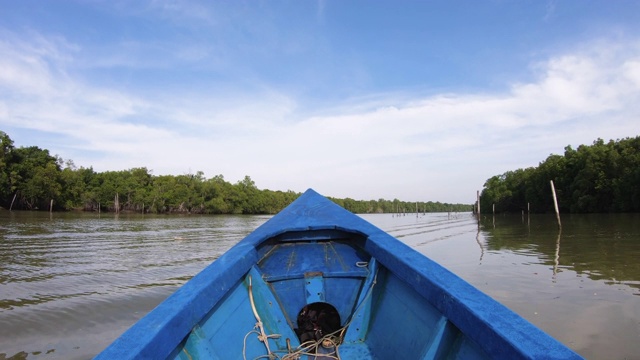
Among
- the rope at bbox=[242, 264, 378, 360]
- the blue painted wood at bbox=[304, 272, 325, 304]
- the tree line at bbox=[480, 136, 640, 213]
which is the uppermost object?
the tree line at bbox=[480, 136, 640, 213]

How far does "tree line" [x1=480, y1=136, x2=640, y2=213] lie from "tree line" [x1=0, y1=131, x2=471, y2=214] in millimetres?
58039

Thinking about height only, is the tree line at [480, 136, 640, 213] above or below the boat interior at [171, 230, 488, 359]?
above

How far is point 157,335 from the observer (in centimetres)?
159

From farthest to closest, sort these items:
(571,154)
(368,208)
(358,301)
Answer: (368,208), (571,154), (358,301)

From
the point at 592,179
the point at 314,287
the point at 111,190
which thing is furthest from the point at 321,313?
the point at 111,190

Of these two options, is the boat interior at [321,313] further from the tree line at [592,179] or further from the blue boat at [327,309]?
the tree line at [592,179]

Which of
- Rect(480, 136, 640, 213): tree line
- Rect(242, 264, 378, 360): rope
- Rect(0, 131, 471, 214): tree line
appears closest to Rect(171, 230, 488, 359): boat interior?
Rect(242, 264, 378, 360): rope

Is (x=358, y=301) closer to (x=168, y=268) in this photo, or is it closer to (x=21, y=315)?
(x=21, y=315)

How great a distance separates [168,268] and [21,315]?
15.4 feet

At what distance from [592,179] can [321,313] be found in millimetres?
53606

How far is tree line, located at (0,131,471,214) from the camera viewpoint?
1989 inches

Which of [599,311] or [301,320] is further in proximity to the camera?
[599,311]

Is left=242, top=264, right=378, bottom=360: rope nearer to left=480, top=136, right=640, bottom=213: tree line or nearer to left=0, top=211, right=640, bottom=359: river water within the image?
left=0, top=211, right=640, bottom=359: river water

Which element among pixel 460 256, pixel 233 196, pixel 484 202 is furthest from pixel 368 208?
pixel 460 256
